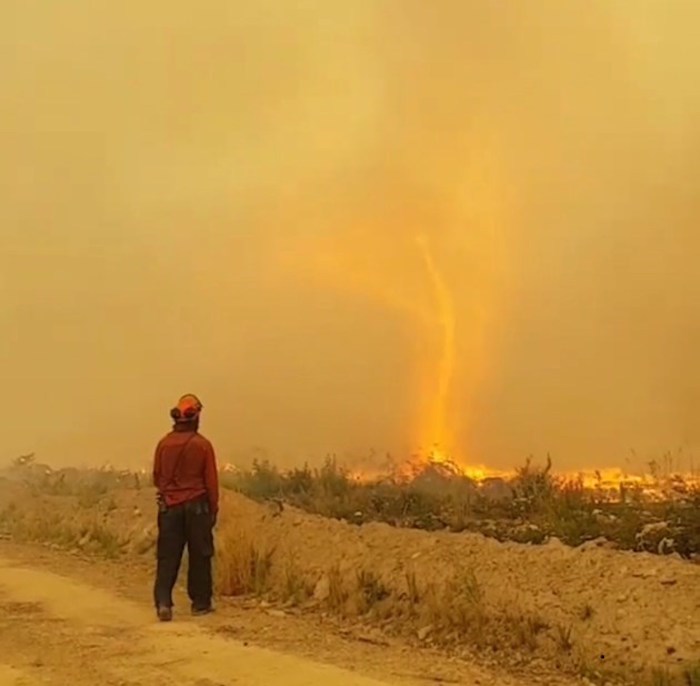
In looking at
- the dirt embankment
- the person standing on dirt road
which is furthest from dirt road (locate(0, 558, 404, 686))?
the dirt embankment

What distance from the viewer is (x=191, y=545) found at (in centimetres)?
1011

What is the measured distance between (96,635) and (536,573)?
3.79 m

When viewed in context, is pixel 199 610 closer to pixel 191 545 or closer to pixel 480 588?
pixel 191 545

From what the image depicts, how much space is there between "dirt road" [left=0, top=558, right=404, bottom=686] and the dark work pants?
1.61 feet

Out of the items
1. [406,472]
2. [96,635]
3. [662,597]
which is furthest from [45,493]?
[662,597]

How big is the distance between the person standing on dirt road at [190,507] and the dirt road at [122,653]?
56 cm

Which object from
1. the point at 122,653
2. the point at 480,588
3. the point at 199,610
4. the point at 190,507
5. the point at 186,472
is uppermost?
the point at 186,472

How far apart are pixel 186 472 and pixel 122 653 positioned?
2261 millimetres

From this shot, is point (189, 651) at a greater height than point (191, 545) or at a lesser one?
lesser

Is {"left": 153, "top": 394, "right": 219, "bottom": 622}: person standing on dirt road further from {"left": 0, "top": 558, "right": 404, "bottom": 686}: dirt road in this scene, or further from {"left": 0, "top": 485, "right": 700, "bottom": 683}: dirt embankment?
{"left": 0, "top": 485, "right": 700, "bottom": 683}: dirt embankment

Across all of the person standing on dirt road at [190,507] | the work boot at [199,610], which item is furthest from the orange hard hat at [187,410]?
the work boot at [199,610]

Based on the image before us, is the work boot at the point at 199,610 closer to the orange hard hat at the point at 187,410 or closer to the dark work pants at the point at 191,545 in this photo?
the dark work pants at the point at 191,545

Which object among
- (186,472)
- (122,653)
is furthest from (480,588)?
(122,653)

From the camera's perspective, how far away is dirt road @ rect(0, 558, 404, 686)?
7276mm
